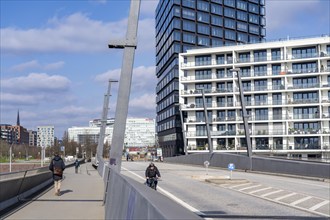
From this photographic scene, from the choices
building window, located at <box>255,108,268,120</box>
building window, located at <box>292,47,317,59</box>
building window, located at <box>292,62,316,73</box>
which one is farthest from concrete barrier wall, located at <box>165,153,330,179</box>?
building window, located at <box>292,47,317,59</box>

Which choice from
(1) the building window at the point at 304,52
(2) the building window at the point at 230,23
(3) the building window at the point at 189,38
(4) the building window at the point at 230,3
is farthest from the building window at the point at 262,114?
(4) the building window at the point at 230,3

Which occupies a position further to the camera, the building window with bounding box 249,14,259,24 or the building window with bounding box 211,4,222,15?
the building window with bounding box 249,14,259,24

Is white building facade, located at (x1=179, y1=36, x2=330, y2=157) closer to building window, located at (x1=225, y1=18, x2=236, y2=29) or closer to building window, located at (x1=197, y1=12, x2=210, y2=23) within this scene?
building window, located at (x1=197, y1=12, x2=210, y2=23)

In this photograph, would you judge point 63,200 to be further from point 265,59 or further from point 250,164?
point 265,59

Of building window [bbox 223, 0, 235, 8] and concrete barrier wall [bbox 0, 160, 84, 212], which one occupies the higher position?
building window [bbox 223, 0, 235, 8]

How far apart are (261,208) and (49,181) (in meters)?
14.6

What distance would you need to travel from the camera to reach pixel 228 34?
378 feet

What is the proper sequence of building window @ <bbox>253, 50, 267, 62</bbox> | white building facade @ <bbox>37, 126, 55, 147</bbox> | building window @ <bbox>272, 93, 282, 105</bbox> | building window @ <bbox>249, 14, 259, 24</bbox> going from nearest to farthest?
1. white building facade @ <bbox>37, 126, 55, 147</bbox>
2. building window @ <bbox>272, 93, 282, 105</bbox>
3. building window @ <bbox>253, 50, 267, 62</bbox>
4. building window @ <bbox>249, 14, 259, 24</bbox>

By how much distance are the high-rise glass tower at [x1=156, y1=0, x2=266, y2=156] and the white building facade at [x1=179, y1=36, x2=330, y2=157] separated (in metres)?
5.35

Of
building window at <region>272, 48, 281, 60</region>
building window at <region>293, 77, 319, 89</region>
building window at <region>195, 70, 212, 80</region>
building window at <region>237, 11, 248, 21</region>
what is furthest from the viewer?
building window at <region>237, 11, 248, 21</region>

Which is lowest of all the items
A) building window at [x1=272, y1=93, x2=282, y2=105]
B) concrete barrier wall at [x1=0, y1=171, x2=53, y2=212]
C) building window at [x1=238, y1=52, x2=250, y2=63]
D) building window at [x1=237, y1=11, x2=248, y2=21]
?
concrete barrier wall at [x1=0, y1=171, x2=53, y2=212]

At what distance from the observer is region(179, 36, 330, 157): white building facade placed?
8344 centimetres

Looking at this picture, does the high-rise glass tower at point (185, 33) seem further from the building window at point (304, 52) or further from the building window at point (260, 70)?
the building window at point (304, 52)

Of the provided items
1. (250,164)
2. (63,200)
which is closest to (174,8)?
(250,164)
